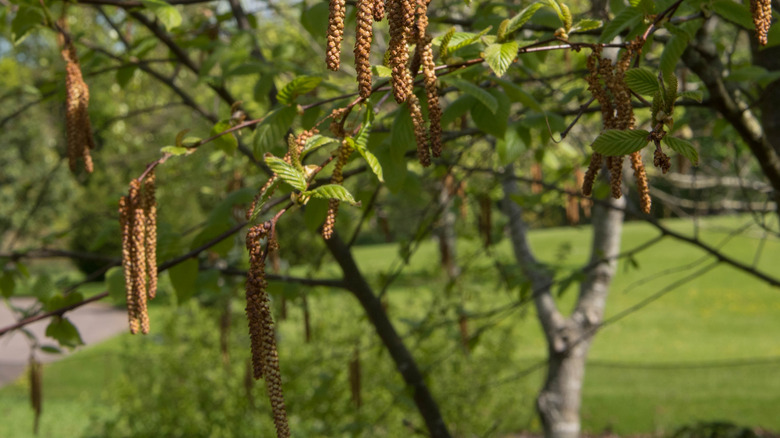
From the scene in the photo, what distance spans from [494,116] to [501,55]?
0.45 m

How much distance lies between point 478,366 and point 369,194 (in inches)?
175

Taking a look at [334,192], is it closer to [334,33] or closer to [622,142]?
[334,33]

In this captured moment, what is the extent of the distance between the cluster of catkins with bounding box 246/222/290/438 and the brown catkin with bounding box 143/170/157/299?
41 cm

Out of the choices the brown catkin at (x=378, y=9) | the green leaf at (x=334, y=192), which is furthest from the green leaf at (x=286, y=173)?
the brown catkin at (x=378, y=9)

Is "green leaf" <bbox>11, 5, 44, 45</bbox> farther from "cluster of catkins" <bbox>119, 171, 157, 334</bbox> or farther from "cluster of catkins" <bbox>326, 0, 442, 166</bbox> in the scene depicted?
"cluster of catkins" <bbox>326, 0, 442, 166</bbox>

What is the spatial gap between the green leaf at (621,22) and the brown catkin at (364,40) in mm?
535

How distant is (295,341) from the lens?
657 cm

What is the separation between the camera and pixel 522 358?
41.3ft

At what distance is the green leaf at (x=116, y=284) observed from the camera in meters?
1.82

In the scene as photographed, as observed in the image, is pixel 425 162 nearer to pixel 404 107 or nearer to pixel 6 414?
pixel 404 107

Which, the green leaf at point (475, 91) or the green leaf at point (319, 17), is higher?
the green leaf at point (319, 17)

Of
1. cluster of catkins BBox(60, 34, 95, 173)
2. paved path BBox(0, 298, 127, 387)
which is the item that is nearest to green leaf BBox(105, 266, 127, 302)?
cluster of catkins BBox(60, 34, 95, 173)

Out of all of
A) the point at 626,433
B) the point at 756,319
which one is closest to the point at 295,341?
the point at 626,433

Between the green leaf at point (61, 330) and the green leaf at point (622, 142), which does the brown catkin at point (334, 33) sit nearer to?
the green leaf at point (622, 142)
